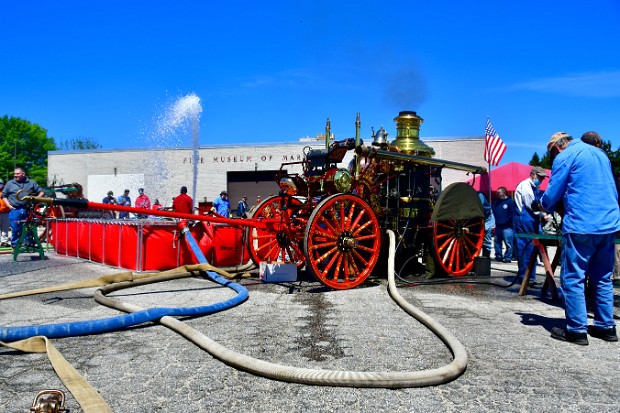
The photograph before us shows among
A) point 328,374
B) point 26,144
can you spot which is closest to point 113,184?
point 328,374

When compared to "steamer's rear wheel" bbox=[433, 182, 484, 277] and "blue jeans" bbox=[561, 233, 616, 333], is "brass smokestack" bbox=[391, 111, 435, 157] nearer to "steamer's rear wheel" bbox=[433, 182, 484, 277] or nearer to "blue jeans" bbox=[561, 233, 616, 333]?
"steamer's rear wheel" bbox=[433, 182, 484, 277]

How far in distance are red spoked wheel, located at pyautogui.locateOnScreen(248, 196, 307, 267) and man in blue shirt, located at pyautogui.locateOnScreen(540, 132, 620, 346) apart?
134 inches

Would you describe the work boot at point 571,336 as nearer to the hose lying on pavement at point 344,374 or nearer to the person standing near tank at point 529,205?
the hose lying on pavement at point 344,374

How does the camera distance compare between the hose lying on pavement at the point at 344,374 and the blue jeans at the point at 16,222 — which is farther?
the blue jeans at the point at 16,222

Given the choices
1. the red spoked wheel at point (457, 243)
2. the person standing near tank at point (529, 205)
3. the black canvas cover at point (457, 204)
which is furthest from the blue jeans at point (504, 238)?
the black canvas cover at point (457, 204)

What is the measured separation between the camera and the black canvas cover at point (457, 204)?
23.5 feet

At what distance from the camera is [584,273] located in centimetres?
402

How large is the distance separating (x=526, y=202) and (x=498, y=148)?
24.0ft

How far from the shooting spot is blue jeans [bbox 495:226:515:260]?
37.7 ft

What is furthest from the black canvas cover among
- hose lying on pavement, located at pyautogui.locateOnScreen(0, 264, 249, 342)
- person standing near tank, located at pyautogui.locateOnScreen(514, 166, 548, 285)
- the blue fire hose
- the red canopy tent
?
the red canopy tent

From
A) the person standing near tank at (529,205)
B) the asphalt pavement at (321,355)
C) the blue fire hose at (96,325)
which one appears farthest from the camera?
the person standing near tank at (529,205)

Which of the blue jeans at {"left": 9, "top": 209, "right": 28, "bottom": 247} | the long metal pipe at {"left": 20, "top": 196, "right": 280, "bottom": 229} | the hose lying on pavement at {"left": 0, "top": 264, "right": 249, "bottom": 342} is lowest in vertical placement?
the hose lying on pavement at {"left": 0, "top": 264, "right": 249, "bottom": 342}

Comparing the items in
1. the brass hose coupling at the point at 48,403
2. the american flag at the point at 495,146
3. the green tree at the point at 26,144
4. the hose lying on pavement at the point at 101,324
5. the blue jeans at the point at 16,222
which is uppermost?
the green tree at the point at 26,144

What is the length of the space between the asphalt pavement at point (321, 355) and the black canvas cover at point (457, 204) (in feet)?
5.12
